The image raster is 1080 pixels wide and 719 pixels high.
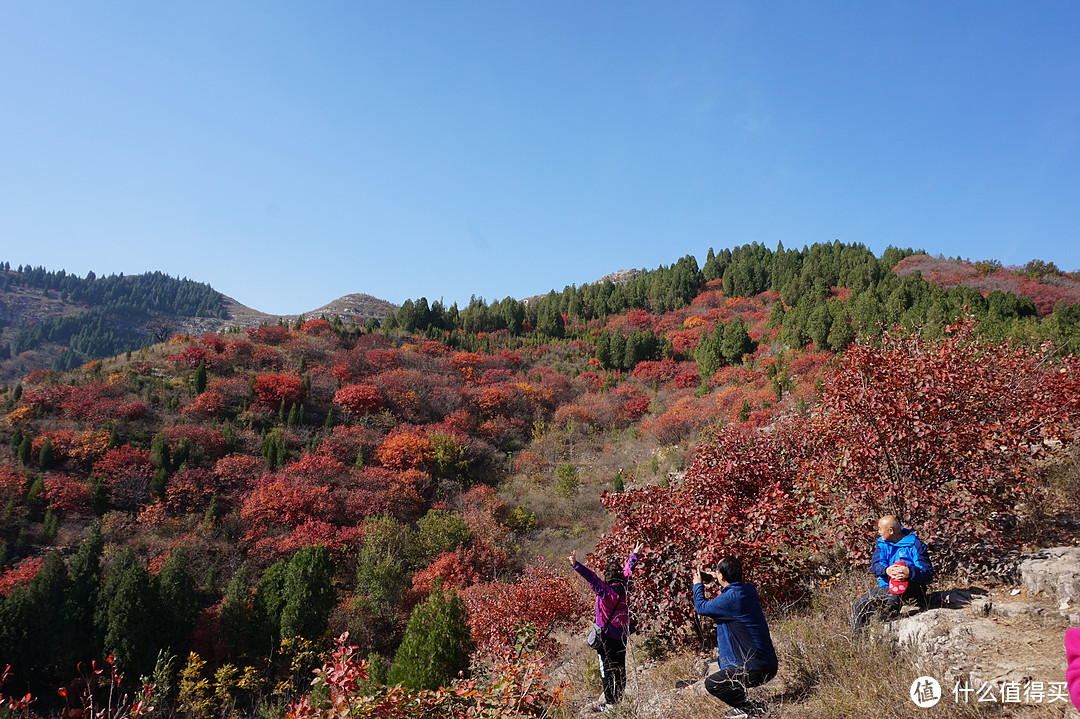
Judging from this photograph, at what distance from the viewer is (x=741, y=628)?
11.1ft

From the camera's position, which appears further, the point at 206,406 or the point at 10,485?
the point at 206,406

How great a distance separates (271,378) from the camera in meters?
28.0

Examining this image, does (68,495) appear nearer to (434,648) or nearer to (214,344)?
(214,344)

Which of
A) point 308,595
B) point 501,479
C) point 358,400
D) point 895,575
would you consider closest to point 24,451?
point 358,400

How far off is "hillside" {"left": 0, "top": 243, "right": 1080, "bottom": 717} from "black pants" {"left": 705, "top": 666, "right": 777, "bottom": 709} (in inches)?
13.9

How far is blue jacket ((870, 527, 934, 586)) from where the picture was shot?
3.85 meters

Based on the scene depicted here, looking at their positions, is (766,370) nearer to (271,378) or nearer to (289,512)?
(289,512)

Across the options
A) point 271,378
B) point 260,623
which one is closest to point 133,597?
point 260,623

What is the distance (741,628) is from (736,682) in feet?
1.09

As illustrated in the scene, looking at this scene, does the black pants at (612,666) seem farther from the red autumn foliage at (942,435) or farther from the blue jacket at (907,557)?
the red autumn foliage at (942,435)

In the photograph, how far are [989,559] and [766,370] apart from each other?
2724cm

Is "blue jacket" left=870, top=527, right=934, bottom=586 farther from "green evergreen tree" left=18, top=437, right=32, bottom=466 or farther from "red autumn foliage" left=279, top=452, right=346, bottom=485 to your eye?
"green evergreen tree" left=18, top=437, right=32, bottom=466

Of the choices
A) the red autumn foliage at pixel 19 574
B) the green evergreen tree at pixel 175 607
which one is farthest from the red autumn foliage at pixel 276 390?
the green evergreen tree at pixel 175 607

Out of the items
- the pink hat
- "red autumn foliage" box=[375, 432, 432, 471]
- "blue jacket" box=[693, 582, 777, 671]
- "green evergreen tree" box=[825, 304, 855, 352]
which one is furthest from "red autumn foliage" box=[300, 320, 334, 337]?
the pink hat
